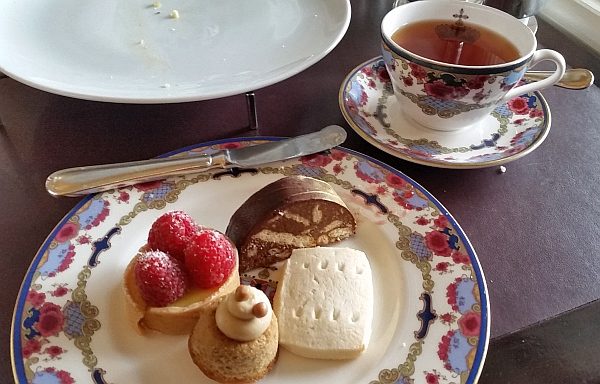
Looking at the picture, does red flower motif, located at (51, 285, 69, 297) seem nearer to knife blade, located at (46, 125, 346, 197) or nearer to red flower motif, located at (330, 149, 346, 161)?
knife blade, located at (46, 125, 346, 197)

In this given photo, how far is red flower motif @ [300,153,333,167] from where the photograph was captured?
2.39ft

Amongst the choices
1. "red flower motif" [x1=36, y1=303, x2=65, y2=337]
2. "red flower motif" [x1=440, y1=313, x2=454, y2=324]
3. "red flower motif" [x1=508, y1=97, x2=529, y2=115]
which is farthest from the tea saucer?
"red flower motif" [x1=36, y1=303, x2=65, y2=337]

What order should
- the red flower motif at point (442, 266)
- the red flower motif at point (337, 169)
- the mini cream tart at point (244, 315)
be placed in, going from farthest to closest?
the red flower motif at point (337, 169) → the red flower motif at point (442, 266) → the mini cream tart at point (244, 315)

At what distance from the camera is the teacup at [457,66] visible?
0.69 metres

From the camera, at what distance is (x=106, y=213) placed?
0.66 meters

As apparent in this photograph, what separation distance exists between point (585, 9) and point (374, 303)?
1.06 metres

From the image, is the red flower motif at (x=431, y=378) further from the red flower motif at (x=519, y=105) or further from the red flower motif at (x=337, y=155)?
the red flower motif at (x=519, y=105)

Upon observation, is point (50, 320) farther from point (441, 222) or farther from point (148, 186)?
point (441, 222)

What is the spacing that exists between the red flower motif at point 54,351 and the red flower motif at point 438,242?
0.40 meters

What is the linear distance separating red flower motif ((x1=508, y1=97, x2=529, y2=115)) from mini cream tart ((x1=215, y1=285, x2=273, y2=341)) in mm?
515

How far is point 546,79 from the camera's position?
0.76m

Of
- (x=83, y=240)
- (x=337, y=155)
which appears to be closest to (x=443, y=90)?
(x=337, y=155)

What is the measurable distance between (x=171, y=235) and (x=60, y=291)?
0.13 metres

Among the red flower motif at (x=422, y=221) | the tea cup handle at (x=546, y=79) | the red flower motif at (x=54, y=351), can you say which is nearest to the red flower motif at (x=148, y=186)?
the red flower motif at (x=54, y=351)
